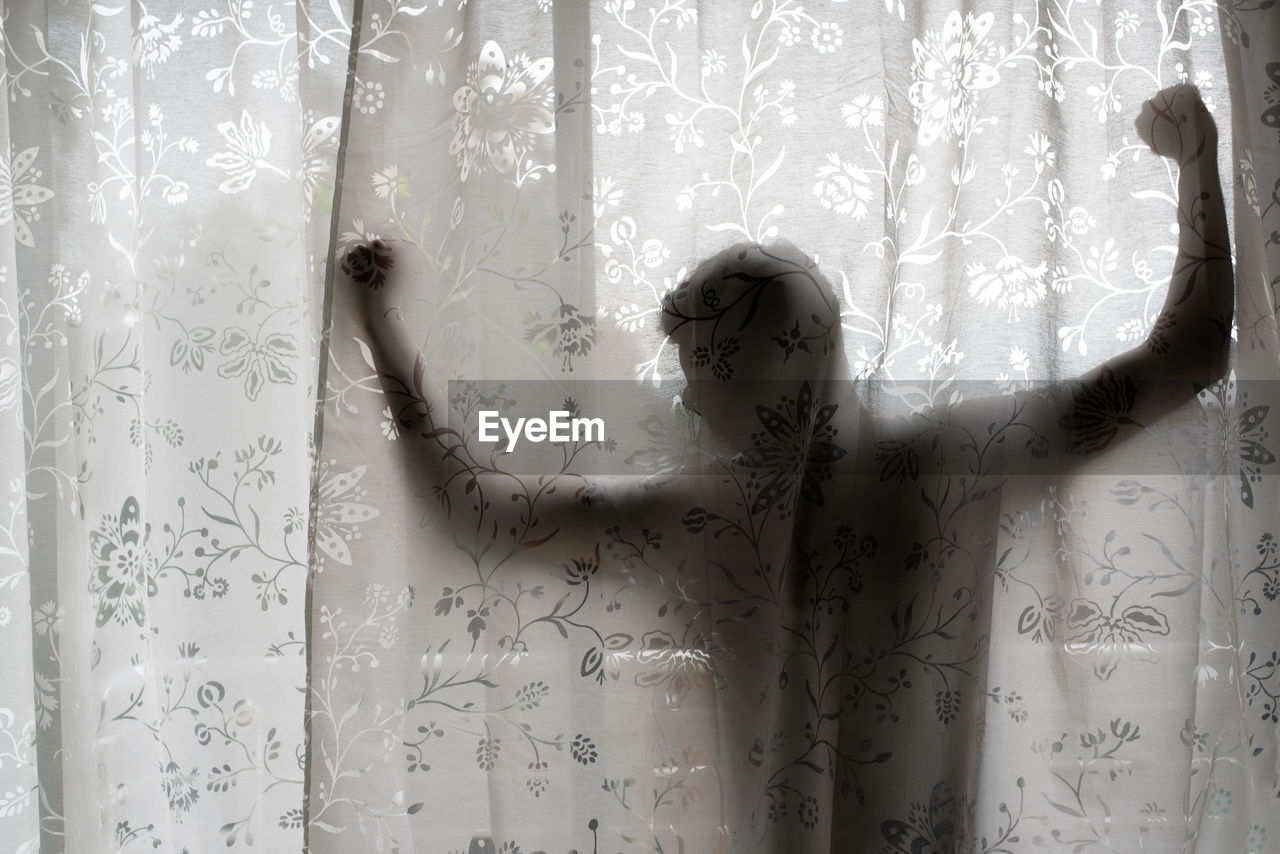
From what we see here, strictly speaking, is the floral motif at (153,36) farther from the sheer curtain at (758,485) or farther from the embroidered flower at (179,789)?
the embroidered flower at (179,789)

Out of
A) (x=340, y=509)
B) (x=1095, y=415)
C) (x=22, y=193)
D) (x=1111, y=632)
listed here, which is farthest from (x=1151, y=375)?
(x=22, y=193)

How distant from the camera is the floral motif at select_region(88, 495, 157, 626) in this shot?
104 cm

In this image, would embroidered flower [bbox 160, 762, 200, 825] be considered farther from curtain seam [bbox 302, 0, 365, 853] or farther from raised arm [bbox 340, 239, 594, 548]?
raised arm [bbox 340, 239, 594, 548]

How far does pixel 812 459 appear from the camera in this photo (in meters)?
0.97

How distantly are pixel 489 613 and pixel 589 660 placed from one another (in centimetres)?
15

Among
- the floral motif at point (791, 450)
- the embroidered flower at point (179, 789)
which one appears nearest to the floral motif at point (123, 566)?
the embroidered flower at point (179, 789)

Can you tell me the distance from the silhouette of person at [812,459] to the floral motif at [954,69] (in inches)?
9.0

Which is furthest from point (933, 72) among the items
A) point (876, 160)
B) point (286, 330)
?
point (286, 330)

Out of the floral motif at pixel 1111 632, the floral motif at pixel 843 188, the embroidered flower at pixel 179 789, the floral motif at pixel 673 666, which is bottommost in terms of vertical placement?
the embroidered flower at pixel 179 789

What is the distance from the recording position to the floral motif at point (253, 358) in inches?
40.5

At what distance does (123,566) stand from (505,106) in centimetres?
86

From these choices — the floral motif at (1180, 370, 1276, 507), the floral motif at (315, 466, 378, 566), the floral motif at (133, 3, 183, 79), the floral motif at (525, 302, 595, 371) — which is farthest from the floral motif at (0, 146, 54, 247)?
the floral motif at (1180, 370, 1276, 507)

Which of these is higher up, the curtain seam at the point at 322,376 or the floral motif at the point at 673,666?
the curtain seam at the point at 322,376

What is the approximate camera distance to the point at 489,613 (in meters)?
0.99
